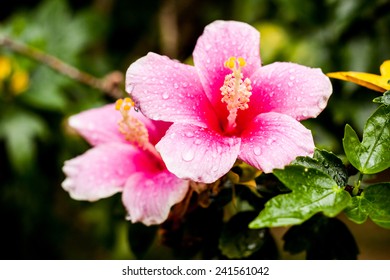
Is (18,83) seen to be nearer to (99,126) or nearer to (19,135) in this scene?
(19,135)

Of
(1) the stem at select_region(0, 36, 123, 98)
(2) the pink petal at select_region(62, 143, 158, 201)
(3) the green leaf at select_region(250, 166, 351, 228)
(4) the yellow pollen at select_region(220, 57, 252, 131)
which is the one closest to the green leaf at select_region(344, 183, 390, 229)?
(3) the green leaf at select_region(250, 166, 351, 228)

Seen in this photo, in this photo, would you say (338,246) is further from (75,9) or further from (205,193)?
(75,9)

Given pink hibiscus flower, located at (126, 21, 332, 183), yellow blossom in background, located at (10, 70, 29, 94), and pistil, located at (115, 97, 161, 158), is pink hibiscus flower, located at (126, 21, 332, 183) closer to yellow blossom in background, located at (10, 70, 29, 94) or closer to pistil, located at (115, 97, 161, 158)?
pistil, located at (115, 97, 161, 158)

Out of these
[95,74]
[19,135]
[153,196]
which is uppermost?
[153,196]

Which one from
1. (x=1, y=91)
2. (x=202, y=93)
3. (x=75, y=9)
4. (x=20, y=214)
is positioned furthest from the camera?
(x=75, y=9)

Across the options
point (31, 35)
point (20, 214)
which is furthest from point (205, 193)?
point (20, 214)

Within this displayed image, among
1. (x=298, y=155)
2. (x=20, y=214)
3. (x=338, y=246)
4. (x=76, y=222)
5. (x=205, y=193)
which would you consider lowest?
(x=76, y=222)

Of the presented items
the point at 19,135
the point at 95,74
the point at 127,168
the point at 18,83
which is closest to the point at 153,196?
the point at 127,168
